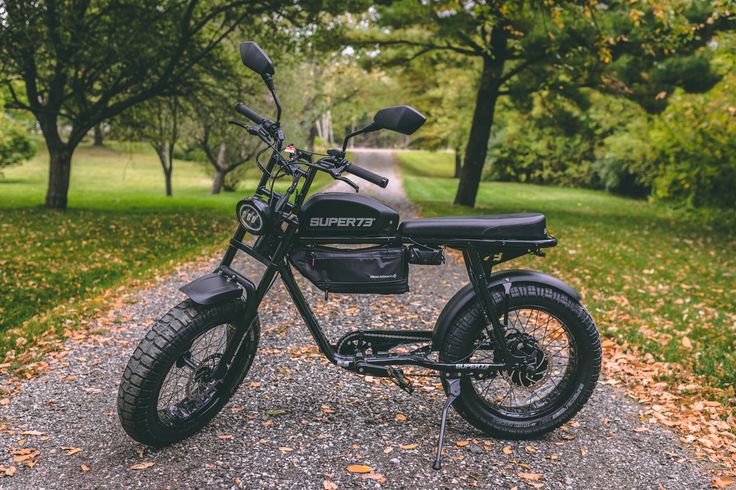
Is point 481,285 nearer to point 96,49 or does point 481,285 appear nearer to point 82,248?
point 82,248

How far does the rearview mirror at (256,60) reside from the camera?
2826 mm

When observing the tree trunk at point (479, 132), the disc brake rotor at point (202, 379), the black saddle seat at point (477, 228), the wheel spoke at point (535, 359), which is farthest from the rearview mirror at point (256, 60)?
the tree trunk at point (479, 132)

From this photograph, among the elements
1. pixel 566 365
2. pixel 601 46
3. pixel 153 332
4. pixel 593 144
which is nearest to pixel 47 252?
pixel 153 332

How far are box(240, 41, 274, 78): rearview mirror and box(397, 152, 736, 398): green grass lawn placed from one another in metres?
4.14

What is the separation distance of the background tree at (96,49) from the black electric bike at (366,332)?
8752 millimetres

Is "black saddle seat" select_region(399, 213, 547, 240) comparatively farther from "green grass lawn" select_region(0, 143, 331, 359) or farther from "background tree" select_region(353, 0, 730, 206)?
"background tree" select_region(353, 0, 730, 206)

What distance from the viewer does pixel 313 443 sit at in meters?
3.15

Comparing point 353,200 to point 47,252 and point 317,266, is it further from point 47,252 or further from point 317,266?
point 47,252

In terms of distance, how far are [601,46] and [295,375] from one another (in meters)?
8.84

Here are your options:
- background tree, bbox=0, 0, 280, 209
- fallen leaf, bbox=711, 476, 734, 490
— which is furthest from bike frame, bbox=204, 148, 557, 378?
background tree, bbox=0, 0, 280, 209

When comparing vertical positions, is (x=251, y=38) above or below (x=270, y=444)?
above

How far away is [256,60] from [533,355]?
2278 mm

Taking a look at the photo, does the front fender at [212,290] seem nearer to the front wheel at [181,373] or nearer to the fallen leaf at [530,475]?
the front wheel at [181,373]

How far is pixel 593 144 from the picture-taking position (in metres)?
30.0
